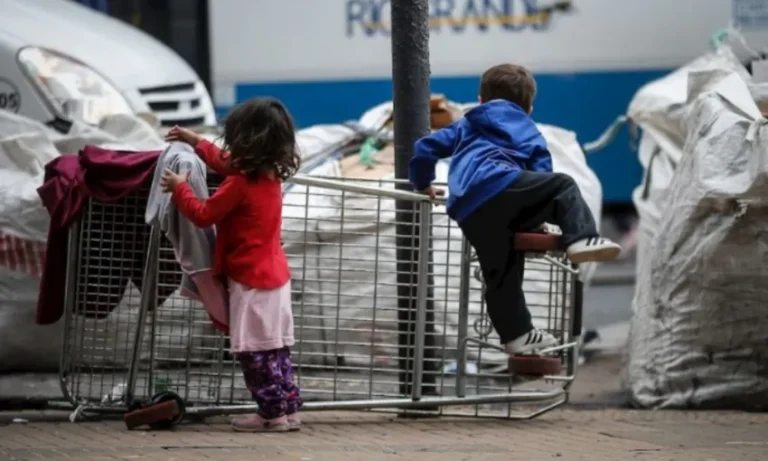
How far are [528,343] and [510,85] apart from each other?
960mm

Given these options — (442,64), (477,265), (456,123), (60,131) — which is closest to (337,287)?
(477,265)

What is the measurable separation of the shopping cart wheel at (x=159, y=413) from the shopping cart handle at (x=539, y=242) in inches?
57.5

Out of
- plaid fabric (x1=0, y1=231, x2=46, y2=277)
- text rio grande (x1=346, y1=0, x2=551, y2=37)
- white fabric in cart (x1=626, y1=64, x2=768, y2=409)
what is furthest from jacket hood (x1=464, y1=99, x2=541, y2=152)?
text rio grande (x1=346, y1=0, x2=551, y2=37)

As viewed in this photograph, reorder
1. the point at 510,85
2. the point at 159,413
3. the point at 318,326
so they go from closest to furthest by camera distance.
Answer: the point at 510,85 < the point at 159,413 < the point at 318,326

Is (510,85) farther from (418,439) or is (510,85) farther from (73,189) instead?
(73,189)

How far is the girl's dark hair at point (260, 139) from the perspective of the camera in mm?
5742

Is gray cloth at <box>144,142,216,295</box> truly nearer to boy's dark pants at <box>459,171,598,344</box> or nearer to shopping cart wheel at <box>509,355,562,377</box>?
boy's dark pants at <box>459,171,598,344</box>

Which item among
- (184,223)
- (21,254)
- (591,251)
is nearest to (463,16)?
(21,254)

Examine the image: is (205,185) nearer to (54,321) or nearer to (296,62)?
(54,321)

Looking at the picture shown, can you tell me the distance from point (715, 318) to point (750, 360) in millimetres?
233

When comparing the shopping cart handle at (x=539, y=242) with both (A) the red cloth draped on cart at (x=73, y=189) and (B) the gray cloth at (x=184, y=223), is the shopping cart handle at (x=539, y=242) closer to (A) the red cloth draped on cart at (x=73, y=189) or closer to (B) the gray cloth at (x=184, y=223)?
(B) the gray cloth at (x=184, y=223)

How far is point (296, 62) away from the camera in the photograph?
11875 mm

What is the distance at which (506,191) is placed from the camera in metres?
5.64

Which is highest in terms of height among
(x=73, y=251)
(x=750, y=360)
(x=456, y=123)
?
(x=456, y=123)
